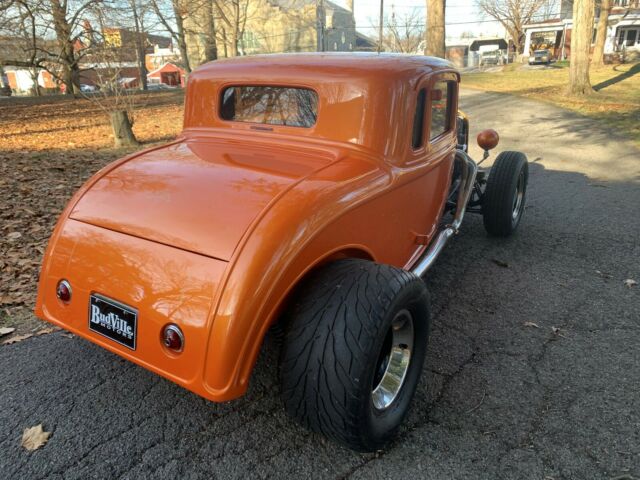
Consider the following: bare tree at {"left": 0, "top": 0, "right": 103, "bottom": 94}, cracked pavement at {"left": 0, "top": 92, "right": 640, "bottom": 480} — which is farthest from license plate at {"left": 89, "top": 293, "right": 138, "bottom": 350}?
bare tree at {"left": 0, "top": 0, "right": 103, "bottom": 94}

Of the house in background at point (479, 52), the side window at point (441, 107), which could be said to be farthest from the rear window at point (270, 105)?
the house in background at point (479, 52)

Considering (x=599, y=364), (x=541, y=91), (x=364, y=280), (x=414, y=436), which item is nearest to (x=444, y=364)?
(x=414, y=436)

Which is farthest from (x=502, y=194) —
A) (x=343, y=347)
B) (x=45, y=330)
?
(x=45, y=330)

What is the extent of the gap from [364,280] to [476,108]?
14.7 meters

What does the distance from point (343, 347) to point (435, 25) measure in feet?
59.7

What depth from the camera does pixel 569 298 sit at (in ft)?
12.5

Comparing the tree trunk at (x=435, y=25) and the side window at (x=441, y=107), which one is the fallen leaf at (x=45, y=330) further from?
the tree trunk at (x=435, y=25)

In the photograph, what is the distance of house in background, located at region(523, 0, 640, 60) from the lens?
47.6 metres

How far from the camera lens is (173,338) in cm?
201

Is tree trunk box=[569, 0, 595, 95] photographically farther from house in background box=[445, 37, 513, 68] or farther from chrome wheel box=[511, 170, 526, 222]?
house in background box=[445, 37, 513, 68]

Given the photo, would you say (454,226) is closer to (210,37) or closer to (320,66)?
(320,66)

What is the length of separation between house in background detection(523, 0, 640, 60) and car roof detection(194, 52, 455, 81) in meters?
50.4

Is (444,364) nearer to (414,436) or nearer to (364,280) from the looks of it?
(414,436)

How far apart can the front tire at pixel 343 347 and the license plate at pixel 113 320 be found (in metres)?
0.68
